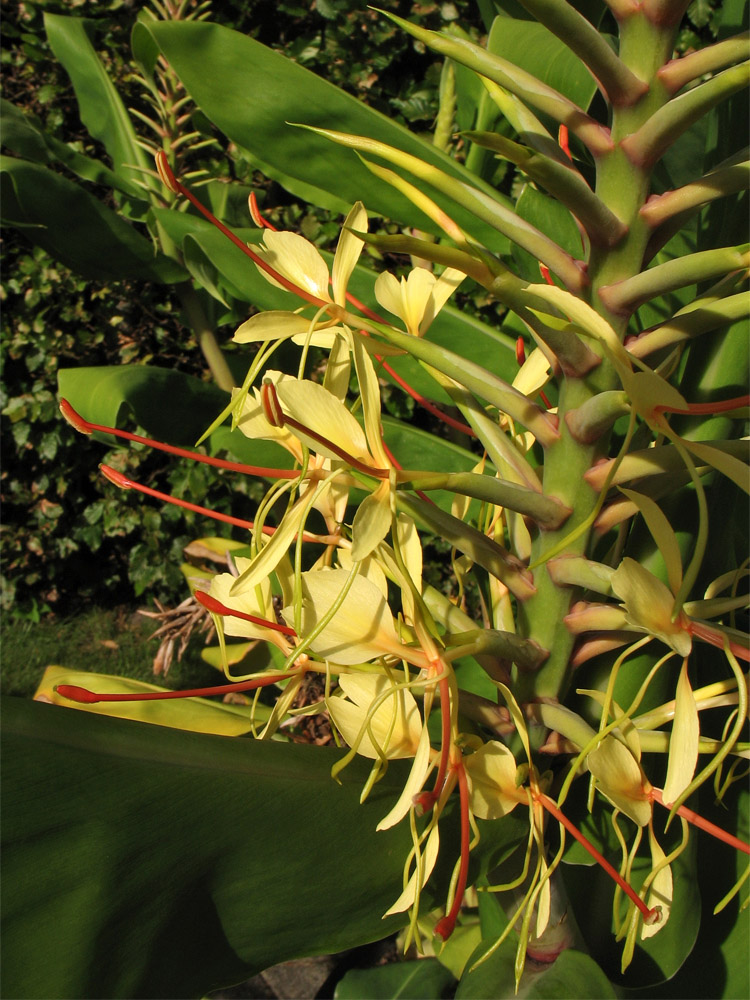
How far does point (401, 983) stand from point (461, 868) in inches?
18.3

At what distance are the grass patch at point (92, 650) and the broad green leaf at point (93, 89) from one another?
1.21m

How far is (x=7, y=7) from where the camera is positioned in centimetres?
217

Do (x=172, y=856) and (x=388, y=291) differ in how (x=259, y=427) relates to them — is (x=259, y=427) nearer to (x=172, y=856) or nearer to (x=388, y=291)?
(x=388, y=291)

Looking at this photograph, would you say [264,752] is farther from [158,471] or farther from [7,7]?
[7,7]

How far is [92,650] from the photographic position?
232 cm

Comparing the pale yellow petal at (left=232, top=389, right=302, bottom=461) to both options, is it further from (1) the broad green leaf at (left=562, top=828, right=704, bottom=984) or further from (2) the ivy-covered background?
(2) the ivy-covered background

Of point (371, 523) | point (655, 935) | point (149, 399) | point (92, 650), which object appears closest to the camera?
point (371, 523)

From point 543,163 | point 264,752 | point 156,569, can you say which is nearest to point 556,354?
point 543,163

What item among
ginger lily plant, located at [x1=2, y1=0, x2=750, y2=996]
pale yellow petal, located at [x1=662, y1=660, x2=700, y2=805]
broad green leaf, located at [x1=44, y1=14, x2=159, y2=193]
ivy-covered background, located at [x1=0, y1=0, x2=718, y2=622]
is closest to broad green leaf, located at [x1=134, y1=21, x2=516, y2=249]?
ginger lily plant, located at [x1=2, y1=0, x2=750, y2=996]

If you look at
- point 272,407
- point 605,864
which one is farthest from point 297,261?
point 605,864

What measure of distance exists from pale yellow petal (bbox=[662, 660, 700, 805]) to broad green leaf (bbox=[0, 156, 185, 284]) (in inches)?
35.3

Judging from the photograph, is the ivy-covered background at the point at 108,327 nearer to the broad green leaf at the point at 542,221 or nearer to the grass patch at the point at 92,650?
the grass patch at the point at 92,650

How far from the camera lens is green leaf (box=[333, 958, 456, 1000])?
2.40ft

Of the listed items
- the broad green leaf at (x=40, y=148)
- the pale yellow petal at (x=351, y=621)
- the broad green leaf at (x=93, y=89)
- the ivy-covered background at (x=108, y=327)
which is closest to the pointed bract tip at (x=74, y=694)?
the pale yellow petal at (x=351, y=621)
